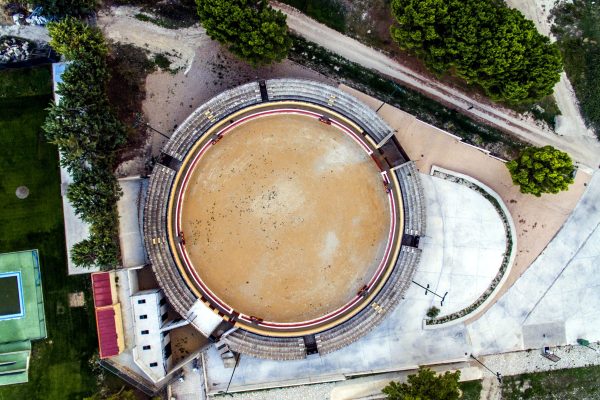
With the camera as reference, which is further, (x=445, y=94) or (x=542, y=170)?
(x=445, y=94)

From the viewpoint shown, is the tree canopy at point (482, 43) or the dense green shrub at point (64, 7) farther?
the dense green shrub at point (64, 7)

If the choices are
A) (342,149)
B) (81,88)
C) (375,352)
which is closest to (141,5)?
(81,88)

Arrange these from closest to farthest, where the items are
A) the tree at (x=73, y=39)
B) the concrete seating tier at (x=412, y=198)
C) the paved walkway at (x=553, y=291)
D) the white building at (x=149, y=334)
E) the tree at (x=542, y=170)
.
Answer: the tree at (x=73, y=39) → the tree at (x=542, y=170) → the white building at (x=149, y=334) → the concrete seating tier at (x=412, y=198) → the paved walkway at (x=553, y=291)

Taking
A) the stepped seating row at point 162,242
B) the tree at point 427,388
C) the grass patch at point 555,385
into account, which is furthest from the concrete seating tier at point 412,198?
the stepped seating row at point 162,242

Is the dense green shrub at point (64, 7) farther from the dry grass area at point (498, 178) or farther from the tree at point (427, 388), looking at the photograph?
the tree at point (427, 388)

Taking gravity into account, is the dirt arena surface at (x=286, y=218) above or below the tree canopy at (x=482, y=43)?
below

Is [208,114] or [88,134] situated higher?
[208,114]

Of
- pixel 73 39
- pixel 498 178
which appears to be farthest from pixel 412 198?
pixel 73 39

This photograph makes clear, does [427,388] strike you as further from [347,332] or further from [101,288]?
[101,288]
